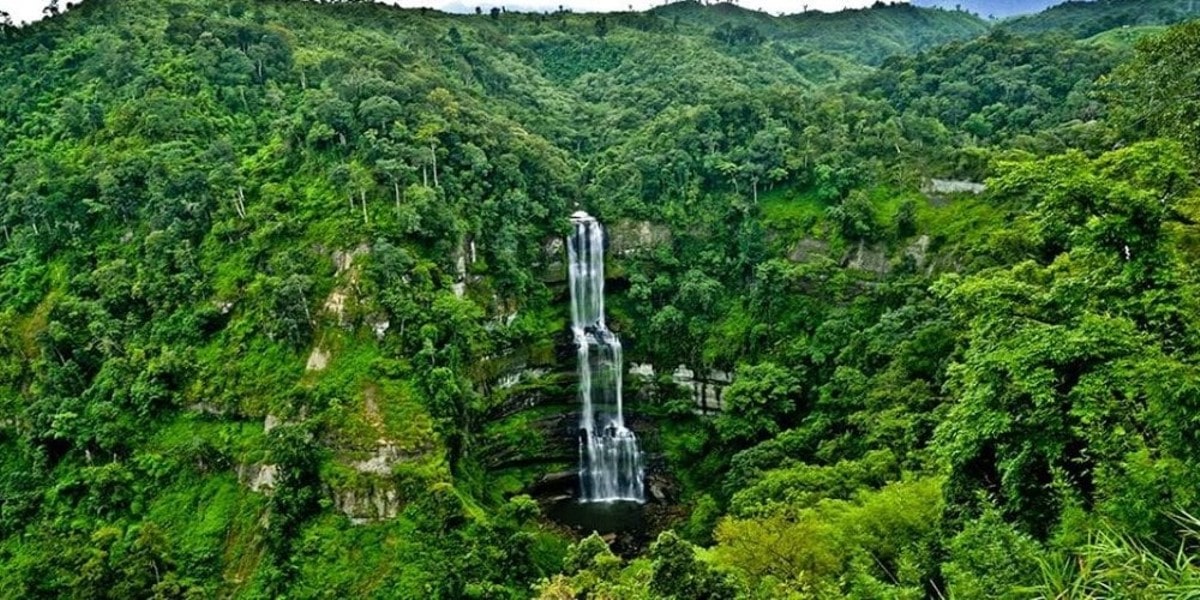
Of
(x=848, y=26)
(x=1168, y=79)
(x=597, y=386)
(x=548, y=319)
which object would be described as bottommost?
(x=597, y=386)

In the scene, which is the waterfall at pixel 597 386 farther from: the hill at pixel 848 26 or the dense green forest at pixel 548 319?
the hill at pixel 848 26

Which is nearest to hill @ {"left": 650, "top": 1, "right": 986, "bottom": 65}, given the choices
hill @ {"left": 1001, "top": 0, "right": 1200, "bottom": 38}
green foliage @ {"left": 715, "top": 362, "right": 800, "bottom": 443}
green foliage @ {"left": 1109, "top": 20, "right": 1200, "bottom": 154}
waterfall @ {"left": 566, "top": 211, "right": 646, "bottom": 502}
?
hill @ {"left": 1001, "top": 0, "right": 1200, "bottom": 38}

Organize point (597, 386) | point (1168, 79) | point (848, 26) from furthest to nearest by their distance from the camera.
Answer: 1. point (848, 26)
2. point (597, 386)
3. point (1168, 79)

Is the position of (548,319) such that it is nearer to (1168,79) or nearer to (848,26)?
(1168,79)

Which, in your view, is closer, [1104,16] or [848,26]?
[1104,16]

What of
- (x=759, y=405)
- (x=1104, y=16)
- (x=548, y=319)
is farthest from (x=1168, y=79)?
(x=1104, y=16)

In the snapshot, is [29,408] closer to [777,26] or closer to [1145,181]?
[1145,181]

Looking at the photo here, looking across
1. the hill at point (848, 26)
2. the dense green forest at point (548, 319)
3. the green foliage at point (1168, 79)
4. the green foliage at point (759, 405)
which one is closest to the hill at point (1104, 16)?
the hill at point (848, 26)
